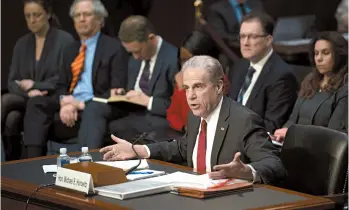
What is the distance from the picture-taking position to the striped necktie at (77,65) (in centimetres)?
634

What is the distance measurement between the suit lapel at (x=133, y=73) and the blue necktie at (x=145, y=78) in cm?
6

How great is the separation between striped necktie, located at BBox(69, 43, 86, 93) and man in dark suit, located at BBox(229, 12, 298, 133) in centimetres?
148

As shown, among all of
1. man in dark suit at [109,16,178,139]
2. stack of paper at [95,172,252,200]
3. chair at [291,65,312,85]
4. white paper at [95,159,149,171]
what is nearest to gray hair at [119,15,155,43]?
man in dark suit at [109,16,178,139]

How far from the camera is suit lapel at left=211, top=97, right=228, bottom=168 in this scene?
12.6 ft

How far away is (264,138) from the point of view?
12.3 ft

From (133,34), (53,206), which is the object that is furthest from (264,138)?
(133,34)

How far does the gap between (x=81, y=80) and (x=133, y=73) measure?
1.55 ft

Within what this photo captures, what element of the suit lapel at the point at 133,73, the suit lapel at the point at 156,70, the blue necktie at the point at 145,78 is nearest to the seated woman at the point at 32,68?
the suit lapel at the point at 133,73

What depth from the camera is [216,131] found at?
388 cm

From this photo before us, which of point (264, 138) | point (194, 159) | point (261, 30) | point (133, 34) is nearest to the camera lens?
point (264, 138)

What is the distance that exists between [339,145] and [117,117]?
256cm

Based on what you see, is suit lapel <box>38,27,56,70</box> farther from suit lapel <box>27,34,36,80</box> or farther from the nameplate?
the nameplate

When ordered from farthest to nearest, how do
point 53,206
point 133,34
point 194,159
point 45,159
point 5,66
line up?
point 5,66, point 133,34, point 45,159, point 194,159, point 53,206

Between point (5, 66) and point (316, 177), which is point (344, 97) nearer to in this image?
point (316, 177)
